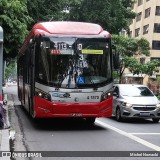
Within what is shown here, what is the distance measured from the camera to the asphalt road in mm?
9484

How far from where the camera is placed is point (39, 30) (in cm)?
1362

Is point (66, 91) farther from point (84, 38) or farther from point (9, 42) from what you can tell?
point (9, 42)

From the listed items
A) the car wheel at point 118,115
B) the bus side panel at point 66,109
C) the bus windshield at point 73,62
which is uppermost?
the bus windshield at point 73,62

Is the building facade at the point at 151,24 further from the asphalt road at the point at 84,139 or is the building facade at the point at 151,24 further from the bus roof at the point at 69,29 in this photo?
the bus roof at the point at 69,29

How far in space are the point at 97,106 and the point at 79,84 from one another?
89cm

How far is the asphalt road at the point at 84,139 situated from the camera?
31.1 feet

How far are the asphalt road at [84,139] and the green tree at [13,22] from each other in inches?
263

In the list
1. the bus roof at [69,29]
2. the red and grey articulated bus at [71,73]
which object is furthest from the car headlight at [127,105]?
the bus roof at [69,29]

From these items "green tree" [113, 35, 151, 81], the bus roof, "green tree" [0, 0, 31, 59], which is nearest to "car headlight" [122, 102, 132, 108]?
the bus roof

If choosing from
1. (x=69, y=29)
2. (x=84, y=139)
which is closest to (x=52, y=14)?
(x=69, y=29)

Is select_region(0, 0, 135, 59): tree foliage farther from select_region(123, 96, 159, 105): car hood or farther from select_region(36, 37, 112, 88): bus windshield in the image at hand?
select_region(36, 37, 112, 88): bus windshield

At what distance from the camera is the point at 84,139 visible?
11.6m

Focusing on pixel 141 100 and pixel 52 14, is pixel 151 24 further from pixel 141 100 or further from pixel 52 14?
pixel 141 100

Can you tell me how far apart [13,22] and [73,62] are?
375 inches
